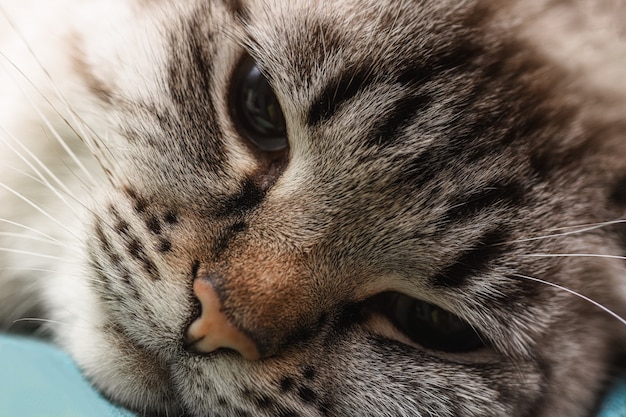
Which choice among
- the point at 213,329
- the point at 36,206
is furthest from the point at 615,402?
the point at 36,206

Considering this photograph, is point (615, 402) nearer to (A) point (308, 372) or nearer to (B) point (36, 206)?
(A) point (308, 372)

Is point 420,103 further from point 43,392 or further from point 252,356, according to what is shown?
point 43,392

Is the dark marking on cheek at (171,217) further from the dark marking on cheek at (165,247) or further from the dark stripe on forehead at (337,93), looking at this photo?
the dark stripe on forehead at (337,93)

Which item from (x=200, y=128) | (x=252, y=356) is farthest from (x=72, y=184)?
(x=252, y=356)

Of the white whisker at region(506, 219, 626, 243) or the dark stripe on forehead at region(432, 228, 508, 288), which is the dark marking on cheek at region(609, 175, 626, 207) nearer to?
the white whisker at region(506, 219, 626, 243)

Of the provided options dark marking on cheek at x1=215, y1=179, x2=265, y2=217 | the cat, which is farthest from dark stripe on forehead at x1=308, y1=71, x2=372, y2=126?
dark marking on cheek at x1=215, y1=179, x2=265, y2=217

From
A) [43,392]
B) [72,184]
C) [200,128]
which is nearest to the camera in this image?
[43,392]
